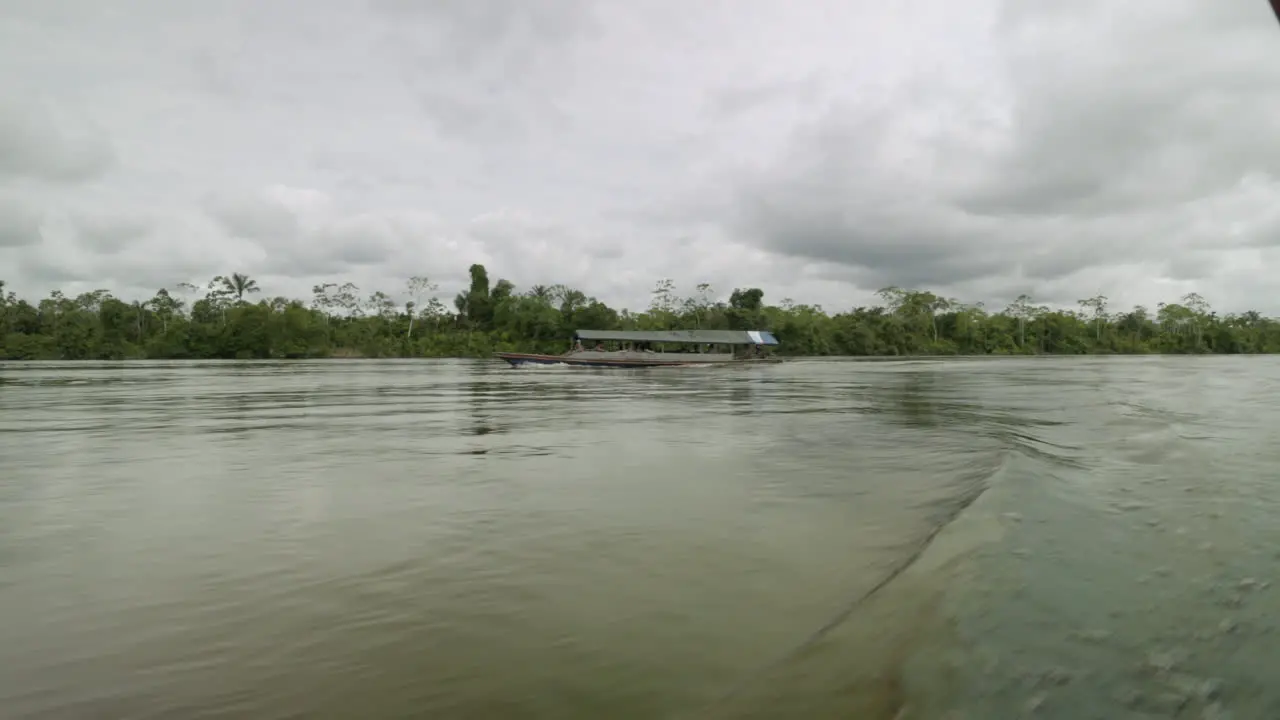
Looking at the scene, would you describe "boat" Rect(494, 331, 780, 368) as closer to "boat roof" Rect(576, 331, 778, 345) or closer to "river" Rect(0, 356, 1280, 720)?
"boat roof" Rect(576, 331, 778, 345)

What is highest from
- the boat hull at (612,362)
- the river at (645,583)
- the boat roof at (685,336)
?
the boat roof at (685,336)

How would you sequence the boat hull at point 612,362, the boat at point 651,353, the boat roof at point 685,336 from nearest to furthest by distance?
the boat hull at point 612,362 < the boat at point 651,353 < the boat roof at point 685,336

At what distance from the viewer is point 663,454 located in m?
10.1

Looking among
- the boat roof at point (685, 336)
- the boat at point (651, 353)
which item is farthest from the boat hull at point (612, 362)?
the boat roof at point (685, 336)

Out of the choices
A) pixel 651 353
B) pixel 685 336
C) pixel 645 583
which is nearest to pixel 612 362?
pixel 651 353

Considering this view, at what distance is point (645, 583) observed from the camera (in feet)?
14.4

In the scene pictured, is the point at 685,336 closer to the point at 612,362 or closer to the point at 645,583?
the point at 612,362

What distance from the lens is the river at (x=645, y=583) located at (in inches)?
118

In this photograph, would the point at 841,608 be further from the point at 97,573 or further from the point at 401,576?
the point at 97,573

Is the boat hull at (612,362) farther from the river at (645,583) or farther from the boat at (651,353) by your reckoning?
the river at (645,583)

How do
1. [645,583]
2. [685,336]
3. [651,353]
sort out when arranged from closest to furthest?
[645,583] < [651,353] < [685,336]

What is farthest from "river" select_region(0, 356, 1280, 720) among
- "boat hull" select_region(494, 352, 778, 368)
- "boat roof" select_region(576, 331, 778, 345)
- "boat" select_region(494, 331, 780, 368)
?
"boat roof" select_region(576, 331, 778, 345)

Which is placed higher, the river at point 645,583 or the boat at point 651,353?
the boat at point 651,353

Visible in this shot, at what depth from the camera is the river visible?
118 inches
